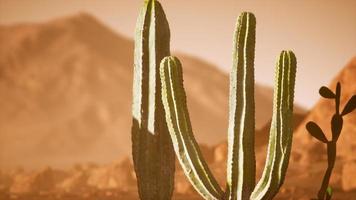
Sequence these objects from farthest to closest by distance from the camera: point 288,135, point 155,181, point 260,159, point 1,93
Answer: point 1,93, point 260,159, point 155,181, point 288,135

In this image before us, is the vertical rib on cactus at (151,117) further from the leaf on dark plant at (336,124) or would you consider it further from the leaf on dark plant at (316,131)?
the leaf on dark plant at (336,124)

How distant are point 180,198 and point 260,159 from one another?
552 cm

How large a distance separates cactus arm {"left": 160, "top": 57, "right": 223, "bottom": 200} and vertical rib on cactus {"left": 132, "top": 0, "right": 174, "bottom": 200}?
531 mm

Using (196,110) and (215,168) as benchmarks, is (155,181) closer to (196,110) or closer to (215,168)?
(215,168)

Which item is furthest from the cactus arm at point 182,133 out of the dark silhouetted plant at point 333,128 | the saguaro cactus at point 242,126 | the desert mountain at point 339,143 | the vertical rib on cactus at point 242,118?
the desert mountain at point 339,143

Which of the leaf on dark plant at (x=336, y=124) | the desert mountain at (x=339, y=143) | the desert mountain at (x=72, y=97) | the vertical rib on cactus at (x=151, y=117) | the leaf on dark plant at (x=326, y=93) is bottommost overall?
the desert mountain at (x=72, y=97)

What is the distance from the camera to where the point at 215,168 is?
18.0 meters

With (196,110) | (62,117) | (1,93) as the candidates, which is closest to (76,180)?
(62,117)

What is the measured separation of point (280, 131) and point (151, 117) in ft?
5.25

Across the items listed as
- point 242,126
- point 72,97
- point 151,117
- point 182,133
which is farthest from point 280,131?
point 72,97

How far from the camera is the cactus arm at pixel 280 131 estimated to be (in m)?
4.27

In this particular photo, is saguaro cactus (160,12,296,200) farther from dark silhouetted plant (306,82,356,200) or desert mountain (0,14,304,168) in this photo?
desert mountain (0,14,304,168)

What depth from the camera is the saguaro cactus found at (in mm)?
4289

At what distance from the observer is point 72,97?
6206 centimetres
